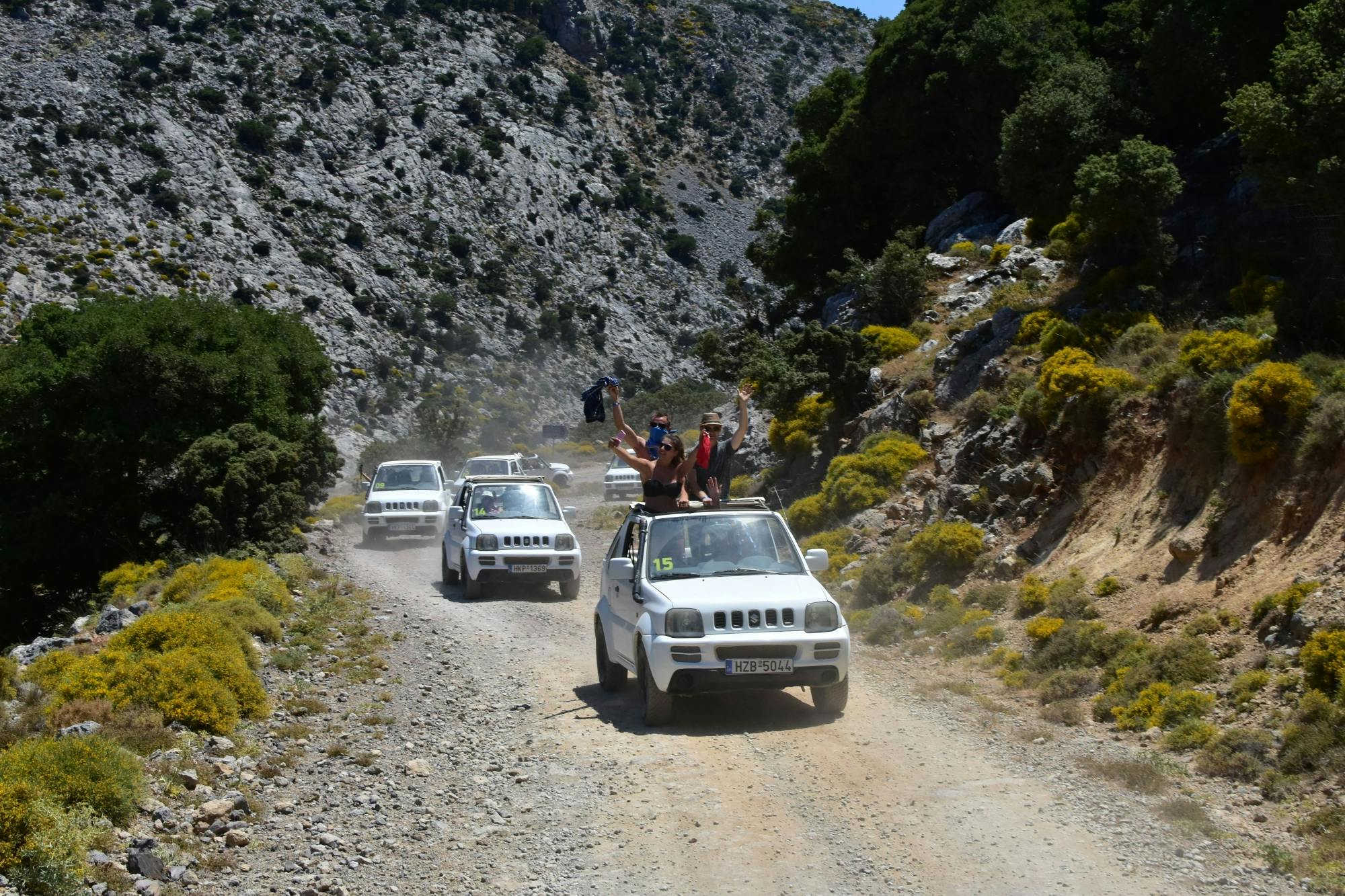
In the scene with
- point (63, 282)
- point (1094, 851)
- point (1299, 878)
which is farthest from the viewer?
point (63, 282)

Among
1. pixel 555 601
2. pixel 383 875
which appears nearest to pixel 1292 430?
pixel 383 875

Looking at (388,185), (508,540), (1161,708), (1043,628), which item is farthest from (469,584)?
(388,185)

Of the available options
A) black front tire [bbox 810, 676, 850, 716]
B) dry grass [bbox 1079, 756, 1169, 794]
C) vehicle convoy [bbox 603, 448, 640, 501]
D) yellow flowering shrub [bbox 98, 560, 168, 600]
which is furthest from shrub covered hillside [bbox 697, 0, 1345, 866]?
yellow flowering shrub [bbox 98, 560, 168, 600]

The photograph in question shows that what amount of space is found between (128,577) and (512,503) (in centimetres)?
1222

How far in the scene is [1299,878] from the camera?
581 centimetres

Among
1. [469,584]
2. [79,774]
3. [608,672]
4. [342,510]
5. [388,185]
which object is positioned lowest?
[342,510]

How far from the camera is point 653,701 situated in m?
9.03

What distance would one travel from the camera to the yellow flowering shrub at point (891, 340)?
77.9ft

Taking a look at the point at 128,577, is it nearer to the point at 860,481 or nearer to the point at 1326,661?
the point at 860,481

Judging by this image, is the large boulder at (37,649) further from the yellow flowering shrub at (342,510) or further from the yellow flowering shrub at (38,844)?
the yellow flowering shrub at (342,510)

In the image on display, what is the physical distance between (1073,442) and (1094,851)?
9855 mm

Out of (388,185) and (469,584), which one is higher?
(388,185)

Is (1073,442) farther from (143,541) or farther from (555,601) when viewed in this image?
(143,541)

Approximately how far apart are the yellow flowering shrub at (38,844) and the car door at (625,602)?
4.36 meters
